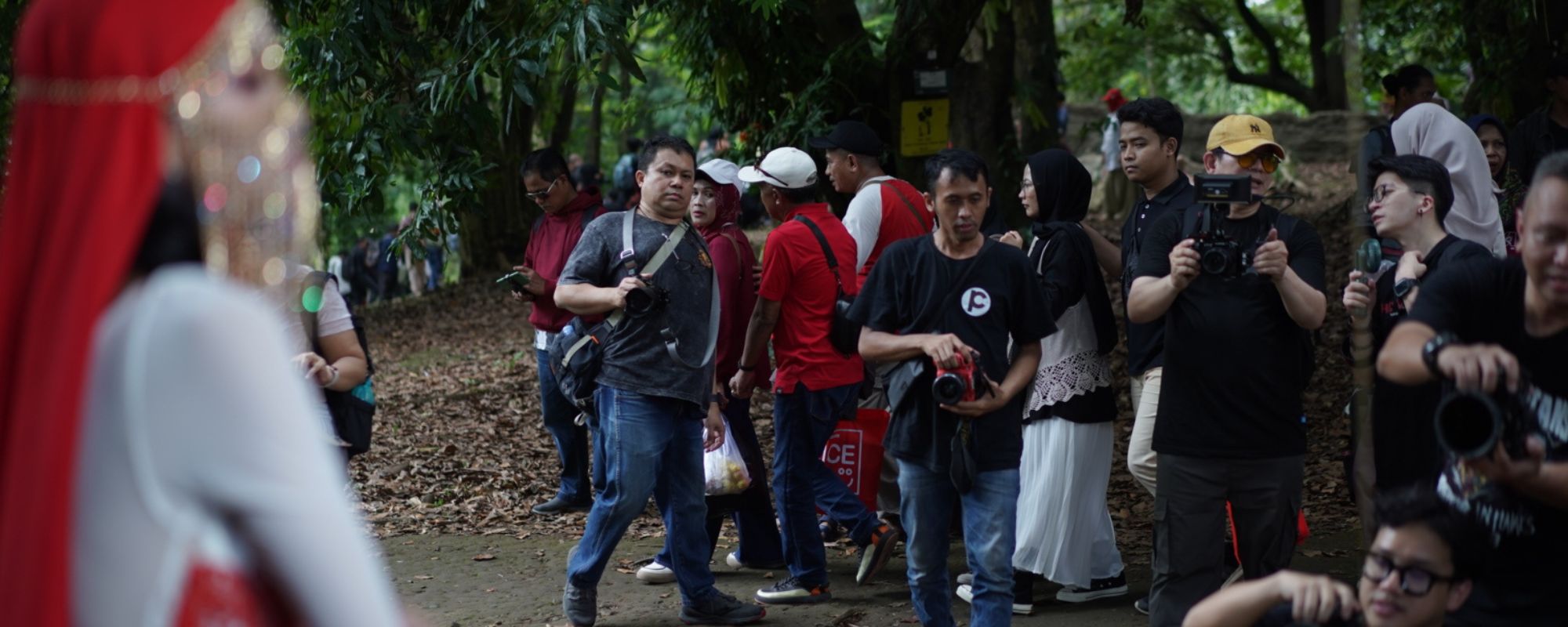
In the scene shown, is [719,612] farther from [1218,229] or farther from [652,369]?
[1218,229]

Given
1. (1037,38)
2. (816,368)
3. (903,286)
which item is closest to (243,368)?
(903,286)

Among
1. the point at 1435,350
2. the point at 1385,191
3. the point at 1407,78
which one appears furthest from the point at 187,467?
the point at 1407,78

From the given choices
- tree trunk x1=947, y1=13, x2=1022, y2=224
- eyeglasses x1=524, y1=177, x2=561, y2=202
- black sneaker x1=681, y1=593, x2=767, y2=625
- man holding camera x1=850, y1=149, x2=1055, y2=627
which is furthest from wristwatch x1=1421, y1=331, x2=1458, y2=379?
tree trunk x1=947, y1=13, x2=1022, y2=224

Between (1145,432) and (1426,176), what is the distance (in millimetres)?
1570

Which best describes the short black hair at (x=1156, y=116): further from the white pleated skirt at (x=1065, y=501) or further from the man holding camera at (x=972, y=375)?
the white pleated skirt at (x=1065, y=501)

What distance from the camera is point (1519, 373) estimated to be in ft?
10.6

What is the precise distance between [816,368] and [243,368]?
17.3 ft

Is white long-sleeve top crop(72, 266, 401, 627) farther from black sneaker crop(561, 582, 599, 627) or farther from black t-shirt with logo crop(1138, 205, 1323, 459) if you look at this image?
black sneaker crop(561, 582, 599, 627)

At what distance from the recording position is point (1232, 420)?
520 centimetres

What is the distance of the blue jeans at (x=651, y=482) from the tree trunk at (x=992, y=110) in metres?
4.75

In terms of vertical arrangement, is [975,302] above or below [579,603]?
above

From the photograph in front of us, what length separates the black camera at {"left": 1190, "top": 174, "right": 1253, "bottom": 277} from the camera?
511 centimetres

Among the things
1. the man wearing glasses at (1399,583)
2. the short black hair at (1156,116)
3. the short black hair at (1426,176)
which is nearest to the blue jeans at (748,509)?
the short black hair at (1156,116)

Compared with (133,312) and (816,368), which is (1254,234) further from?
(133,312)
